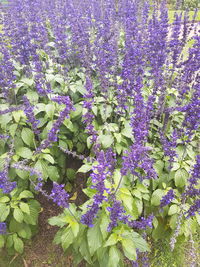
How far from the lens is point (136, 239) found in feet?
9.90

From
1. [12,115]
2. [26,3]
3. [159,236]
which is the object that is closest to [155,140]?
[159,236]

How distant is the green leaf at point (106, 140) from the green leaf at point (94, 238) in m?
1.13

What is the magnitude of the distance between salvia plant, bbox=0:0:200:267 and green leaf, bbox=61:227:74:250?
0.01 m

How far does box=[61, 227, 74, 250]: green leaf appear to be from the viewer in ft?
9.18

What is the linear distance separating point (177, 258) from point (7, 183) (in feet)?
9.10

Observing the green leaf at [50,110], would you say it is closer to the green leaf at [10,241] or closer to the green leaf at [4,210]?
the green leaf at [4,210]

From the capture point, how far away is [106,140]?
3580 mm

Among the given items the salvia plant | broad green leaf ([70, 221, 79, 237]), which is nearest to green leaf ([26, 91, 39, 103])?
the salvia plant

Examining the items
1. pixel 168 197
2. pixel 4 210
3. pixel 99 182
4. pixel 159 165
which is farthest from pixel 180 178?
pixel 4 210

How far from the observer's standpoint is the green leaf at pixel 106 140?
11.6ft

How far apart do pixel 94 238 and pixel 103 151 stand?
3.23 feet

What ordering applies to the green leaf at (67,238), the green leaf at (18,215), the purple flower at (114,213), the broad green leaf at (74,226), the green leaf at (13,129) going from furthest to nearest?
the green leaf at (13,129), the green leaf at (18,215), the green leaf at (67,238), the broad green leaf at (74,226), the purple flower at (114,213)

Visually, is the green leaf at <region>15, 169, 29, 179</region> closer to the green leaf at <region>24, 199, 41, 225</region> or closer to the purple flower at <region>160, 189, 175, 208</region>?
the green leaf at <region>24, 199, 41, 225</region>

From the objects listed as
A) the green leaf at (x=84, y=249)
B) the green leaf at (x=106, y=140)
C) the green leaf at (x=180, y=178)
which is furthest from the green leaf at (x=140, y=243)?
the green leaf at (x=106, y=140)
